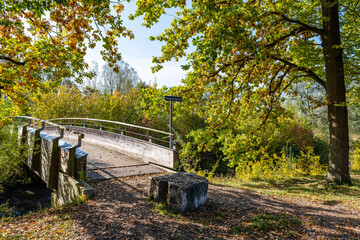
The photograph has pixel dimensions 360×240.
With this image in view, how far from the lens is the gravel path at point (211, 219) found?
4289 mm

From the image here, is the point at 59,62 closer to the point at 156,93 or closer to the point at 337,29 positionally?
the point at 156,93

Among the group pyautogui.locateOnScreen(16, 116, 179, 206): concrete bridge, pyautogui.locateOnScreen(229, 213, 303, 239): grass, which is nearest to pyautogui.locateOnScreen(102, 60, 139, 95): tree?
pyautogui.locateOnScreen(16, 116, 179, 206): concrete bridge

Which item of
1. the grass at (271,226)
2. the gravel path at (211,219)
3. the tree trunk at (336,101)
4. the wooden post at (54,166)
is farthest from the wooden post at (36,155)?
the tree trunk at (336,101)

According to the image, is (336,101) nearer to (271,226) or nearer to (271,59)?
(271,59)

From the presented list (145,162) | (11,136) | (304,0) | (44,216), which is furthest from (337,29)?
(11,136)

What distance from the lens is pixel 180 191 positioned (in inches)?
202

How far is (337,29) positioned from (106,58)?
8.44m

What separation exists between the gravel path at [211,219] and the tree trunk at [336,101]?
2865 mm

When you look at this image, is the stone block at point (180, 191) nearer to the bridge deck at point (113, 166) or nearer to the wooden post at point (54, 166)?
the bridge deck at point (113, 166)

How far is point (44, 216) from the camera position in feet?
18.0

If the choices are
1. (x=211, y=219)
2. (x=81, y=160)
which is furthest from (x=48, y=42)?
(x=211, y=219)

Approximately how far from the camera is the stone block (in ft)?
16.9

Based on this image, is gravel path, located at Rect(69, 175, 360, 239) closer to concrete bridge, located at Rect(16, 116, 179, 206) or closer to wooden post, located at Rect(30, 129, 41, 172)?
concrete bridge, located at Rect(16, 116, 179, 206)

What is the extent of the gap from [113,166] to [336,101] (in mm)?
8813
